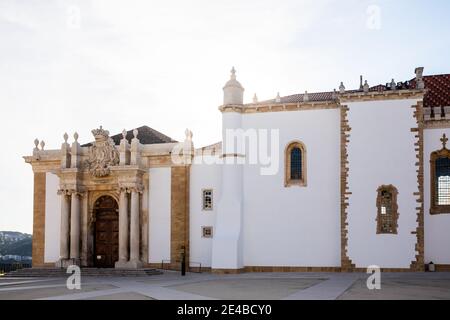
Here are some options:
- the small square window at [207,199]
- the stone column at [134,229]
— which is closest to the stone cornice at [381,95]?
the small square window at [207,199]

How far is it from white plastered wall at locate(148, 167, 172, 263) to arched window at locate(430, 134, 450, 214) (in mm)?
14274

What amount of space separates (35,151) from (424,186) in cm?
2303

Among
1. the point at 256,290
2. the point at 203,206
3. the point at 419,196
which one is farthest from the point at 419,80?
the point at 256,290

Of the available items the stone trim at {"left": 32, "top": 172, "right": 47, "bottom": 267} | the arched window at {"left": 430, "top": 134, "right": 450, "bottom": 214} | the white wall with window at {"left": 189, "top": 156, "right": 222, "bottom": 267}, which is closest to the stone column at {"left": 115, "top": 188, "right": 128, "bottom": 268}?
the white wall with window at {"left": 189, "top": 156, "right": 222, "bottom": 267}

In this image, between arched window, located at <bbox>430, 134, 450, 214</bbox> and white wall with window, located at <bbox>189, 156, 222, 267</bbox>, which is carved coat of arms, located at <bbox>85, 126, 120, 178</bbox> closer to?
white wall with window, located at <bbox>189, 156, 222, 267</bbox>

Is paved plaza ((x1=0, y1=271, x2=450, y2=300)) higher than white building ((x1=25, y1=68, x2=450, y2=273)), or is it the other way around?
white building ((x1=25, y1=68, x2=450, y2=273))

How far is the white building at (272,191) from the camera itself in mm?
31703

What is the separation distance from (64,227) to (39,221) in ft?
8.67

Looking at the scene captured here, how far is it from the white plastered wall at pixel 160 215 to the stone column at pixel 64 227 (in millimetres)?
4903

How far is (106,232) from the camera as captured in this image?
37188 millimetres

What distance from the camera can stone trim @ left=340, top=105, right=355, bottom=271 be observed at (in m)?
31.8

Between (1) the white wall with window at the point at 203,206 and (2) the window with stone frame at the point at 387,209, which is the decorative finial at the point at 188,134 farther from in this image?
(2) the window with stone frame at the point at 387,209
